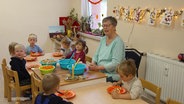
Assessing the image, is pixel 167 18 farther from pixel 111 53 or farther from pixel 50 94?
pixel 50 94

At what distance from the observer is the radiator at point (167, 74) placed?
2.46 m

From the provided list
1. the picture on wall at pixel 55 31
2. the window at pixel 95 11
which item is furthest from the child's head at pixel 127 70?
the picture on wall at pixel 55 31

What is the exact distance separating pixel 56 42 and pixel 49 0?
0.99m

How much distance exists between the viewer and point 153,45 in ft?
9.60

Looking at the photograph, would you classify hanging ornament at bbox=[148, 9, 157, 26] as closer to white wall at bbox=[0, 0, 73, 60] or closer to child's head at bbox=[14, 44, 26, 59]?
child's head at bbox=[14, 44, 26, 59]

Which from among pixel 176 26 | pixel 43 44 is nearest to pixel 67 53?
pixel 176 26

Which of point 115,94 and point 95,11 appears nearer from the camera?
point 115,94

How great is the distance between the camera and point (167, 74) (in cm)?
262

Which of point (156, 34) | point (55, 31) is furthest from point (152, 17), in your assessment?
point (55, 31)

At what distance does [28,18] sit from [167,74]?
3.31 metres

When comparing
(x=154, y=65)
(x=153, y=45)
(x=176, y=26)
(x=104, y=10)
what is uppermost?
(x=104, y=10)

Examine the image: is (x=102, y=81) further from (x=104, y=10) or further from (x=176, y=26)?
(x=104, y=10)

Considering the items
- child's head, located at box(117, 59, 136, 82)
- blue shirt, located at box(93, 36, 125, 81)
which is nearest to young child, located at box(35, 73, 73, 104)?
child's head, located at box(117, 59, 136, 82)

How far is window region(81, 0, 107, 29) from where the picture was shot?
13.6ft
